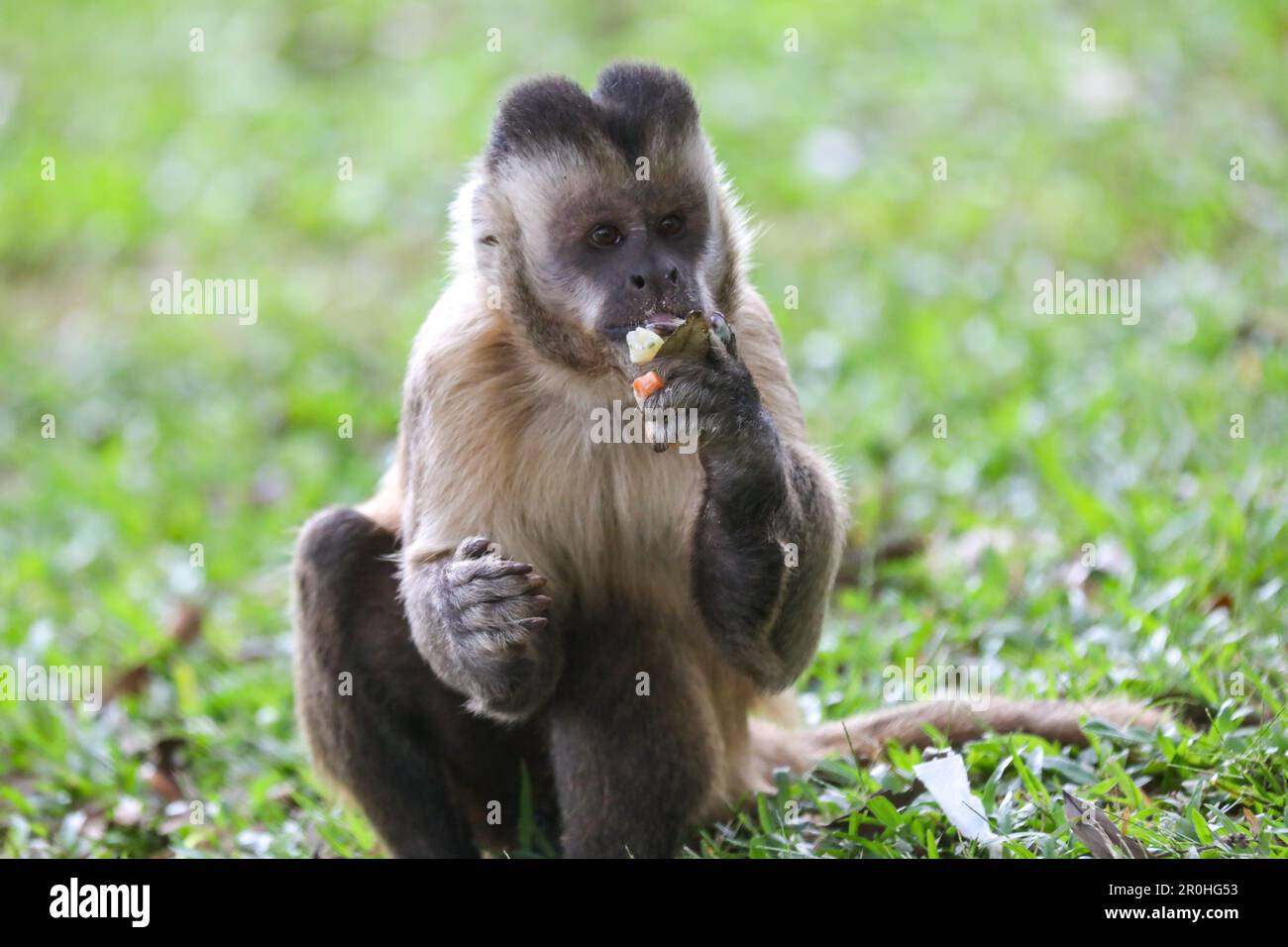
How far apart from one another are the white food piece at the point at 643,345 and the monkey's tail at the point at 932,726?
4.72 ft

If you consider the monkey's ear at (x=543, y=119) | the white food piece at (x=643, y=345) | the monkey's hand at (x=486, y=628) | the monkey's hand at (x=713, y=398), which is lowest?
the monkey's hand at (x=486, y=628)

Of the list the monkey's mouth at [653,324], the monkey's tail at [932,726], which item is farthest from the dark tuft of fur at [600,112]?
the monkey's tail at [932,726]

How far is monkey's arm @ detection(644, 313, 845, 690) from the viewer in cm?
445

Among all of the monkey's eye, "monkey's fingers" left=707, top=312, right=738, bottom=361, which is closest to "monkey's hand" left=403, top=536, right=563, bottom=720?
"monkey's fingers" left=707, top=312, right=738, bottom=361

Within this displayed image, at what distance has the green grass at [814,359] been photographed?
577 centimetres

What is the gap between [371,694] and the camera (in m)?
5.29

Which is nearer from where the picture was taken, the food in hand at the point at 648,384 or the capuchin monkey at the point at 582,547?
the food in hand at the point at 648,384

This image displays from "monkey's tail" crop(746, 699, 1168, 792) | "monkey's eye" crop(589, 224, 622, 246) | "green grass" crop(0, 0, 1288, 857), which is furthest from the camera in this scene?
"green grass" crop(0, 0, 1288, 857)

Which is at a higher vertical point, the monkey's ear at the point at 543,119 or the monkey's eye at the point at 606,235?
the monkey's ear at the point at 543,119

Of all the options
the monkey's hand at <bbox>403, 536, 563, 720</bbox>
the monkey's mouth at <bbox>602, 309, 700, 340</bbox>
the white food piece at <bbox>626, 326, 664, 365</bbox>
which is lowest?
the monkey's hand at <bbox>403, 536, 563, 720</bbox>

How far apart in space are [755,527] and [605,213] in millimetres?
994

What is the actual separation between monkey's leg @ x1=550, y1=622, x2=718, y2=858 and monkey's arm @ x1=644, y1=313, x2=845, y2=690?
0.26 metres

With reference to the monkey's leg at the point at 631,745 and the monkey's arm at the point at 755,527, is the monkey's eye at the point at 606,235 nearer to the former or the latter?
the monkey's arm at the point at 755,527

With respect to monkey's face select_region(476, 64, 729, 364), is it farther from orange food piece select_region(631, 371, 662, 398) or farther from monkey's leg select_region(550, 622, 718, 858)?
monkey's leg select_region(550, 622, 718, 858)
